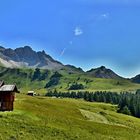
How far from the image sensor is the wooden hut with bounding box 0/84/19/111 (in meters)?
75.2

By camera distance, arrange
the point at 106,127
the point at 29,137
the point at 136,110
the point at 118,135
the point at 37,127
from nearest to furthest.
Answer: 1. the point at 29,137
2. the point at 37,127
3. the point at 118,135
4. the point at 106,127
5. the point at 136,110

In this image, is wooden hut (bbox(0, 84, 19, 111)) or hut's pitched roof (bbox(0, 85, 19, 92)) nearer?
wooden hut (bbox(0, 84, 19, 111))

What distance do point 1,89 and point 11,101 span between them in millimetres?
3616

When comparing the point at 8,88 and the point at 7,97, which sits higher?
the point at 8,88

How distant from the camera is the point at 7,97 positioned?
77.2 m

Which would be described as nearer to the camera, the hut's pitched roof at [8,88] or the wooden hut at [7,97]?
the wooden hut at [7,97]

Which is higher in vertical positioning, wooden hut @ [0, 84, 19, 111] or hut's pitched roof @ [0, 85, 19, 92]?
hut's pitched roof @ [0, 85, 19, 92]

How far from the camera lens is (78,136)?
62.2 meters

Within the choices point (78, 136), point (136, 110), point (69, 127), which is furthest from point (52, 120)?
point (136, 110)

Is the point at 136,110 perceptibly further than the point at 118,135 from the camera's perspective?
Yes

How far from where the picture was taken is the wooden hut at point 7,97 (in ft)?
247

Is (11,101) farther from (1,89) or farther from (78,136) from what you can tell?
(78,136)

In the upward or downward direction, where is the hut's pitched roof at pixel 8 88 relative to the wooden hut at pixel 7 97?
upward

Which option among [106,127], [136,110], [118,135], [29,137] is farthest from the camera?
[136,110]
